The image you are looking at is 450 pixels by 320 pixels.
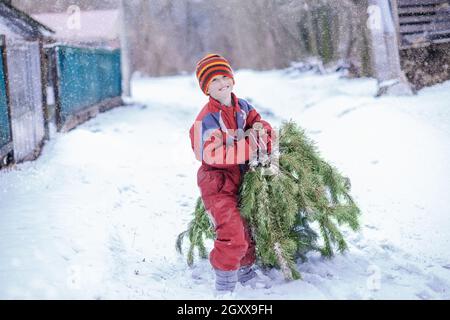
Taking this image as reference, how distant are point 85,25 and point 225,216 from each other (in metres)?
16.3

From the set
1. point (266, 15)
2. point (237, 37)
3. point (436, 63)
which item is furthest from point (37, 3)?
point (237, 37)

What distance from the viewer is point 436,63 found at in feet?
29.8

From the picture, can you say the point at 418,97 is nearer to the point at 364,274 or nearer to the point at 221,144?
the point at 364,274

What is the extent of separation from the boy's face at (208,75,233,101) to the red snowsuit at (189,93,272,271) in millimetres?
57

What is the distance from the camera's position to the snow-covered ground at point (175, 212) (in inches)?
126

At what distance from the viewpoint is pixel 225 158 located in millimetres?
3141

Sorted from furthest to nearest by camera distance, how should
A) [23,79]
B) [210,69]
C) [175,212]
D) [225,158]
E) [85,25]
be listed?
1. [85,25]
2. [23,79]
3. [175,212]
4. [210,69]
5. [225,158]

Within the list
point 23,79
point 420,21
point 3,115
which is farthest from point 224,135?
point 420,21

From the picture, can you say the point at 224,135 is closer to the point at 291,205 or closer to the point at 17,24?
the point at 291,205

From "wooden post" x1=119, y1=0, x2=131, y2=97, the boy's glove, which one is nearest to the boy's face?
the boy's glove

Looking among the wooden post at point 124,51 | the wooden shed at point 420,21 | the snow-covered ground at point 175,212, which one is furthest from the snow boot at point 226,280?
the wooden post at point 124,51

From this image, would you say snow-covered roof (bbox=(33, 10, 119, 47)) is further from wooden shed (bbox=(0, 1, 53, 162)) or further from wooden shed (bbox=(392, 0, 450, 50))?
wooden shed (bbox=(392, 0, 450, 50))

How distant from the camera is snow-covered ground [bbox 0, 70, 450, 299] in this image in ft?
10.5
